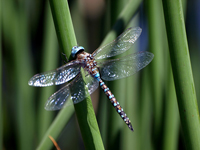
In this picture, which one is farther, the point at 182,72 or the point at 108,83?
the point at 108,83

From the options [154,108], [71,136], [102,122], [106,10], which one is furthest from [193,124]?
[71,136]

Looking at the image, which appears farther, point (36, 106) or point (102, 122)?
point (36, 106)

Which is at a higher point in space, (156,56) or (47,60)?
(47,60)

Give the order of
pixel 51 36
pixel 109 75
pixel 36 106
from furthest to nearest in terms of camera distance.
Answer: pixel 36 106
pixel 51 36
pixel 109 75

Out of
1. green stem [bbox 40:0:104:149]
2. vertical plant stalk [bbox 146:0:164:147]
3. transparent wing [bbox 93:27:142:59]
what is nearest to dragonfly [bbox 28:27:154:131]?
transparent wing [bbox 93:27:142:59]

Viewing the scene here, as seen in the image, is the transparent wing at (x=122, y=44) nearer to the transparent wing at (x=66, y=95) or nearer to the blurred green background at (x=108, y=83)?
the blurred green background at (x=108, y=83)

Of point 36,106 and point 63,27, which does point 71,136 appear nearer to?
point 36,106

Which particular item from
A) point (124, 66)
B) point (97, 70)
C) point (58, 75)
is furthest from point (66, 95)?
point (124, 66)

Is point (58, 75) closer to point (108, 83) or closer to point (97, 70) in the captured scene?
point (97, 70)
